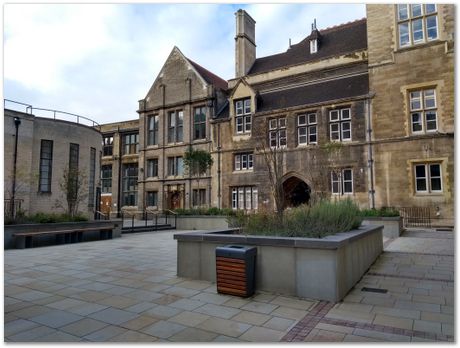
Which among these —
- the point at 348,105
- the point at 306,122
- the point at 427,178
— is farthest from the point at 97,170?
the point at 427,178

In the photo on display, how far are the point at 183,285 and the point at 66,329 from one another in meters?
2.58

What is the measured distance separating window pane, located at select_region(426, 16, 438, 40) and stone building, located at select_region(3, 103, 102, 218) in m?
20.4

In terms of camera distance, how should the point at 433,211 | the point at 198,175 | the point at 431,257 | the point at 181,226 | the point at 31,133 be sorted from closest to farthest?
1. the point at 431,257
2. the point at 433,211
3. the point at 31,133
4. the point at 181,226
5. the point at 198,175

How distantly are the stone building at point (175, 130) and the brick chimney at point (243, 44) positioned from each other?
7.89ft

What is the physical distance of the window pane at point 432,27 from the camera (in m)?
19.2

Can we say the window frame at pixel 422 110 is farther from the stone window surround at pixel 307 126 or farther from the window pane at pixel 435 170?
the stone window surround at pixel 307 126

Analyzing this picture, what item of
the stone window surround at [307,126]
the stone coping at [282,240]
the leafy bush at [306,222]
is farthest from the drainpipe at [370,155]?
the stone coping at [282,240]

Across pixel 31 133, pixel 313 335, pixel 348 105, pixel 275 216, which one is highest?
pixel 348 105

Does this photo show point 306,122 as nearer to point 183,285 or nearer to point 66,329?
point 183,285

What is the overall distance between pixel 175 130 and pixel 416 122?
61.1 ft

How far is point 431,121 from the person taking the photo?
62.3 feet

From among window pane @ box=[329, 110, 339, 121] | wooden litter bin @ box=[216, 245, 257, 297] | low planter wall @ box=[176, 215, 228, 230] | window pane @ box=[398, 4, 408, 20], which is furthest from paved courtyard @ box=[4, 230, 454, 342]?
window pane @ box=[398, 4, 408, 20]

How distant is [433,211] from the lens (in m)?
18.1

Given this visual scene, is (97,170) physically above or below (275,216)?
above
